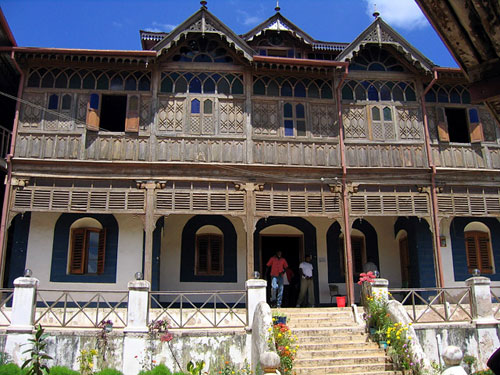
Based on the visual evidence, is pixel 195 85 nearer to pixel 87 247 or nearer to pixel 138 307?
pixel 87 247

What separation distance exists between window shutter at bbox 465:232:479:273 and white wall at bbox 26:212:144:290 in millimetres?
11890

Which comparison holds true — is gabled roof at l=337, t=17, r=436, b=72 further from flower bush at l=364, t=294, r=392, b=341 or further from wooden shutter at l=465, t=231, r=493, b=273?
flower bush at l=364, t=294, r=392, b=341

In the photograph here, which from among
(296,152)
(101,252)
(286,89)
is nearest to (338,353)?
(296,152)

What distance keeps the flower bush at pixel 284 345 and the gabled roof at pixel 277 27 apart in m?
11.8

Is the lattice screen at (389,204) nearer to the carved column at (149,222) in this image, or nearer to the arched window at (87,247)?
the carved column at (149,222)

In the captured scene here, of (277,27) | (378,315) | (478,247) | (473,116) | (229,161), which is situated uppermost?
(277,27)

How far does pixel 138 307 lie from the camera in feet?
38.4

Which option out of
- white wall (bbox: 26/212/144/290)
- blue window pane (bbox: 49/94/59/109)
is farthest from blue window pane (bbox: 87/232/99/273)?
blue window pane (bbox: 49/94/59/109)

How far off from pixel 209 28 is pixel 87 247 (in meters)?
8.57

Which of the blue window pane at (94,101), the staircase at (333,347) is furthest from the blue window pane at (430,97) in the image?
the blue window pane at (94,101)

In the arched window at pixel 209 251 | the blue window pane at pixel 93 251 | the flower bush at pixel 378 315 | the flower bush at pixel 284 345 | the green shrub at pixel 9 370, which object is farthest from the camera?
the arched window at pixel 209 251

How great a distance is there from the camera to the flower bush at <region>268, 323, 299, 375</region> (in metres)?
10.2

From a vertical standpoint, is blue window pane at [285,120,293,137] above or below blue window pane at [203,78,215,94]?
below

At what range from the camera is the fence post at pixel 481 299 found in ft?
41.9
